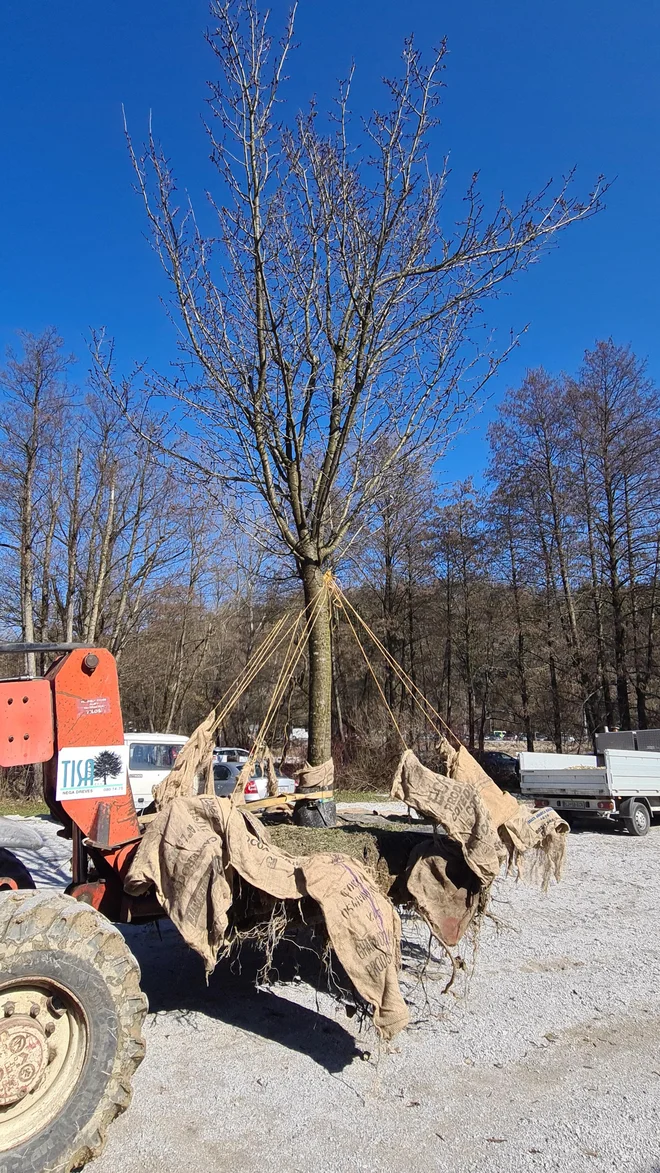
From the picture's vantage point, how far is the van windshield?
14.7 m

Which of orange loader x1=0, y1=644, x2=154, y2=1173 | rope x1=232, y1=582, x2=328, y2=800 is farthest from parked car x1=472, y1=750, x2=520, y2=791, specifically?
orange loader x1=0, y1=644, x2=154, y2=1173

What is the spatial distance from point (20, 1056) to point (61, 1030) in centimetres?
20

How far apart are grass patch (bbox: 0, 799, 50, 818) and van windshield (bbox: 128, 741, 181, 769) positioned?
225 cm

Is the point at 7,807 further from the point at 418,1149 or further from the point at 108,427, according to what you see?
the point at 418,1149

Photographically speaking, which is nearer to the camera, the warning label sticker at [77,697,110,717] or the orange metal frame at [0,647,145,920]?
the orange metal frame at [0,647,145,920]

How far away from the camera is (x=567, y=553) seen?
23266mm

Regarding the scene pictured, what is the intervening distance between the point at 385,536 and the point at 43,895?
74.1ft

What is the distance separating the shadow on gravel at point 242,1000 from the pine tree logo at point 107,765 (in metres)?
1.65

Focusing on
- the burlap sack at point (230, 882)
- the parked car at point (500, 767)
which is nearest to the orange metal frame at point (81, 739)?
the burlap sack at point (230, 882)

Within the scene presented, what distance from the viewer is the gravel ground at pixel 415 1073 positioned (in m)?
3.19

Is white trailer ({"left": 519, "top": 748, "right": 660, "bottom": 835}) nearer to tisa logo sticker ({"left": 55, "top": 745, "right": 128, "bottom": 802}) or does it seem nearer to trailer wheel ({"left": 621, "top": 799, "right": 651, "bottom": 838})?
trailer wheel ({"left": 621, "top": 799, "right": 651, "bottom": 838})

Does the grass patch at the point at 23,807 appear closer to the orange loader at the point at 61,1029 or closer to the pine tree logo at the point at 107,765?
the pine tree logo at the point at 107,765

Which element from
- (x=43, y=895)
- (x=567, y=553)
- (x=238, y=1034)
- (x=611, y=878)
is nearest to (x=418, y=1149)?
(x=238, y=1034)

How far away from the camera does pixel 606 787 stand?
13.2 m
